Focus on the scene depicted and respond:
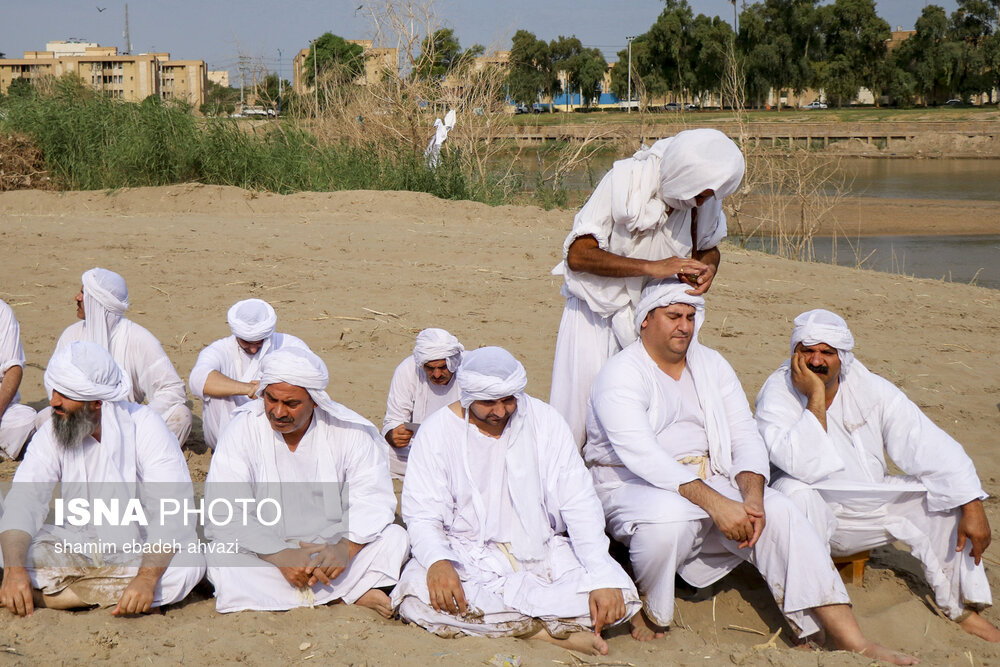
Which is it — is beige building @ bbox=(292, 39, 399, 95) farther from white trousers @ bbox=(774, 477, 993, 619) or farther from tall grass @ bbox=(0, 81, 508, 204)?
white trousers @ bbox=(774, 477, 993, 619)

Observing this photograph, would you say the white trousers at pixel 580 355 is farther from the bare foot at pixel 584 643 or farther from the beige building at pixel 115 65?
the beige building at pixel 115 65

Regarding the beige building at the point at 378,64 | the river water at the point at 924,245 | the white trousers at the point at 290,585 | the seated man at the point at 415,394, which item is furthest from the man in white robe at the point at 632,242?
the beige building at the point at 378,64

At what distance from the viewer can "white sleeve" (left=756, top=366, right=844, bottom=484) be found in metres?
3.82

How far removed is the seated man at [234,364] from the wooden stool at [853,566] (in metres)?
→ 2.59

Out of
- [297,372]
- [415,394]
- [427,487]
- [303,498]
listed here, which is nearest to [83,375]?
[297,372]

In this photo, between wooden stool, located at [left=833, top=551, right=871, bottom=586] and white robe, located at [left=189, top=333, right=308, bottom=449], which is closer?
wooden stool, located at [left=833, top=551, right=871, bottom=586]

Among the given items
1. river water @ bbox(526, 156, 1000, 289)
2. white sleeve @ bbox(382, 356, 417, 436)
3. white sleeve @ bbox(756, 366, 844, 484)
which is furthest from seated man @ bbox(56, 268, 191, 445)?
river water @ bbox(526, 156, 1000, 289)

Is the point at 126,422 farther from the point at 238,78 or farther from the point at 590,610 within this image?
the point at 238,78

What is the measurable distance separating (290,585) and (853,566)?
7.32ft

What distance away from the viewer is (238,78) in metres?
16.5

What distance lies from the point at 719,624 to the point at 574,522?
0.77 m

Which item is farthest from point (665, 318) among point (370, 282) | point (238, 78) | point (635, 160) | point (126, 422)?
point (238, 78)

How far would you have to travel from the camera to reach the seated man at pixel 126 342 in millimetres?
4906

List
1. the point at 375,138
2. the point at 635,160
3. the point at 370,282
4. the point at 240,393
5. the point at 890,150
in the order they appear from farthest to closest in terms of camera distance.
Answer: the point at 890,150, the point at 375,138, the point at 370,282, the point at 240,393, the point at 635,160
